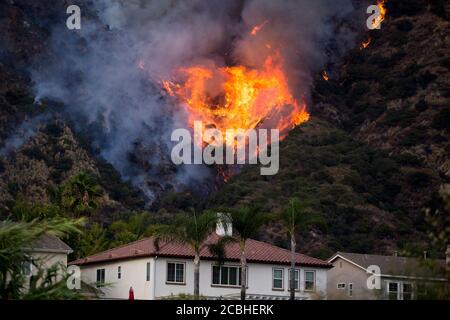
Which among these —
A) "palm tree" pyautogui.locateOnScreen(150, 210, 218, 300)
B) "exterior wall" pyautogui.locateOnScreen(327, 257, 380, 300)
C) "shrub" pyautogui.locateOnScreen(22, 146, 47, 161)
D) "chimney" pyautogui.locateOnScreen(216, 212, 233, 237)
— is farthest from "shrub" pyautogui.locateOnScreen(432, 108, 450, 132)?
"palm tree" pyautogui.locateOnScreen(150, 210, 218, 300)

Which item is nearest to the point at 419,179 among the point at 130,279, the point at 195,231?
the point at 130,279

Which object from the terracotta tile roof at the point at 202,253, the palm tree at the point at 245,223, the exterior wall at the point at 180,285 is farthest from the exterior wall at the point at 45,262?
the palm tree at the point at 245,223

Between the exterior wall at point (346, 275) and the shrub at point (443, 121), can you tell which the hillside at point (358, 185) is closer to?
the shrub at point (443, 121)

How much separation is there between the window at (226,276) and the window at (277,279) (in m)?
2.69

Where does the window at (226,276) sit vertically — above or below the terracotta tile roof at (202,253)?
below

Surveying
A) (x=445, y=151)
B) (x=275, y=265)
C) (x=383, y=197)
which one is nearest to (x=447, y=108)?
(x=445, y=151)

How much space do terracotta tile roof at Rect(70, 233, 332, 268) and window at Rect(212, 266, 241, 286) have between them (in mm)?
745

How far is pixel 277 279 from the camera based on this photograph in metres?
82.1

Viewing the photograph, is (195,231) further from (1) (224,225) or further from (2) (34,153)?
(2) (34,153)

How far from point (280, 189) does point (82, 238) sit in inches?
3014

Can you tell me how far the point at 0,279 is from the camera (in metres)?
32.5

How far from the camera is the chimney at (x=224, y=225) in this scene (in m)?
76.3

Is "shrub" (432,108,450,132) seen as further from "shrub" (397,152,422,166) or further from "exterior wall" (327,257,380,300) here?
"exterior wall" (327,257,380,300)
